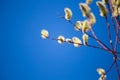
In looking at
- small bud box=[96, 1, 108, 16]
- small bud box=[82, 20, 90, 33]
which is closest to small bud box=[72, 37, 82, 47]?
small bud box=[82, 20, 90, 33]

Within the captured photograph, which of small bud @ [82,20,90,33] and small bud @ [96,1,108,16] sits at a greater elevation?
small bud @ [82,20,90,33]

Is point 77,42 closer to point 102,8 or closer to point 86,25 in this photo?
point 86,25

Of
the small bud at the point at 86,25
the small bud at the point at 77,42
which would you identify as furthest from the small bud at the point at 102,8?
the small bud at the point at 77,42

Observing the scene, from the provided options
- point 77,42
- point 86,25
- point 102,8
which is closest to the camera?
point 102,8

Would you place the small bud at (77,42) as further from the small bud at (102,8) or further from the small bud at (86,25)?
the small bud at (102,8)

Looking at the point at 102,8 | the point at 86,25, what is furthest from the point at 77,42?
the point at 102,8

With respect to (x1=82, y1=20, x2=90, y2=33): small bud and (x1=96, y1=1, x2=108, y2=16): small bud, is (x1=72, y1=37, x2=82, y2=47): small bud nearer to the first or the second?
(x1=82, y1=20, x2=90, y2=33): small bud

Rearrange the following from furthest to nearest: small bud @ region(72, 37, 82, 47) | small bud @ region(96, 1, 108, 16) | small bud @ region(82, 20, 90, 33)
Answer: small bud @ region(72, 37, 82, 47)
small bud @ region(82, 20, 90, 33)
small bud @ region(96, 1, 108, 16)

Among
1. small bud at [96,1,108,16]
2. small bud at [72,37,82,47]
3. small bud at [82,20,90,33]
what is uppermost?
small bud at [72,37,82,47]

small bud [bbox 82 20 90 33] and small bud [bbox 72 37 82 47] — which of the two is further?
small bud [bbox 72 37 82 47]

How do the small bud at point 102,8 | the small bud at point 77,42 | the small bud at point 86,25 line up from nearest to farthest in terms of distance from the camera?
1. the small bud at point 102,8
2. the small bud at point 86,25
3. the small bud at point 77,42

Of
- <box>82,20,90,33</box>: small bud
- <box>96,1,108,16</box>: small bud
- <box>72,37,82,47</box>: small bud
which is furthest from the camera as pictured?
<box>72,37,82,47</box>: small bud
